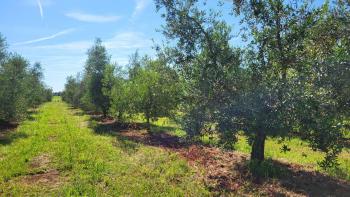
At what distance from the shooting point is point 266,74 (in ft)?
47.0

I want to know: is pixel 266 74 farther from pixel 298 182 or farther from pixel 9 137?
pixel 9 137

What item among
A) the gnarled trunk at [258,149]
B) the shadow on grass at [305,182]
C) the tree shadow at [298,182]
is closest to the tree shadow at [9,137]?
the gnarled trunk at [258,149]

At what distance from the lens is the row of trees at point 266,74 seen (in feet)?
39.6

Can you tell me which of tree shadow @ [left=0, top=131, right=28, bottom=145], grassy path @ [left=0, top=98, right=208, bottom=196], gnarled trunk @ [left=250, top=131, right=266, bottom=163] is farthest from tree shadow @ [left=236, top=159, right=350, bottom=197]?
tree shadow @ [left=0, top=131, right=28, bottom=145]

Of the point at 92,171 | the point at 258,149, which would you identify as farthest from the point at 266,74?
the point at 92,171

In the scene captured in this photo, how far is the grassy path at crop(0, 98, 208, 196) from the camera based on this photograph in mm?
12844

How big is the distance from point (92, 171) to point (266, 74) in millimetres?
8681

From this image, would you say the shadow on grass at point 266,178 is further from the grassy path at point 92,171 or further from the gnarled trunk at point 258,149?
the grassy path at point 92,171

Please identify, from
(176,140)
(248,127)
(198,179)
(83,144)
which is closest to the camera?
(248,127)

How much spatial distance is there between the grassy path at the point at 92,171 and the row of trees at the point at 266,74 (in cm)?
266

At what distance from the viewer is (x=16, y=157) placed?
19016 millimetres

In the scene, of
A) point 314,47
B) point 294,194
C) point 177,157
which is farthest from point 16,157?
point 314,47

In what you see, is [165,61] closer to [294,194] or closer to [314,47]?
[314,47]

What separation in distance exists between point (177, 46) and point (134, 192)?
7.17 meters
